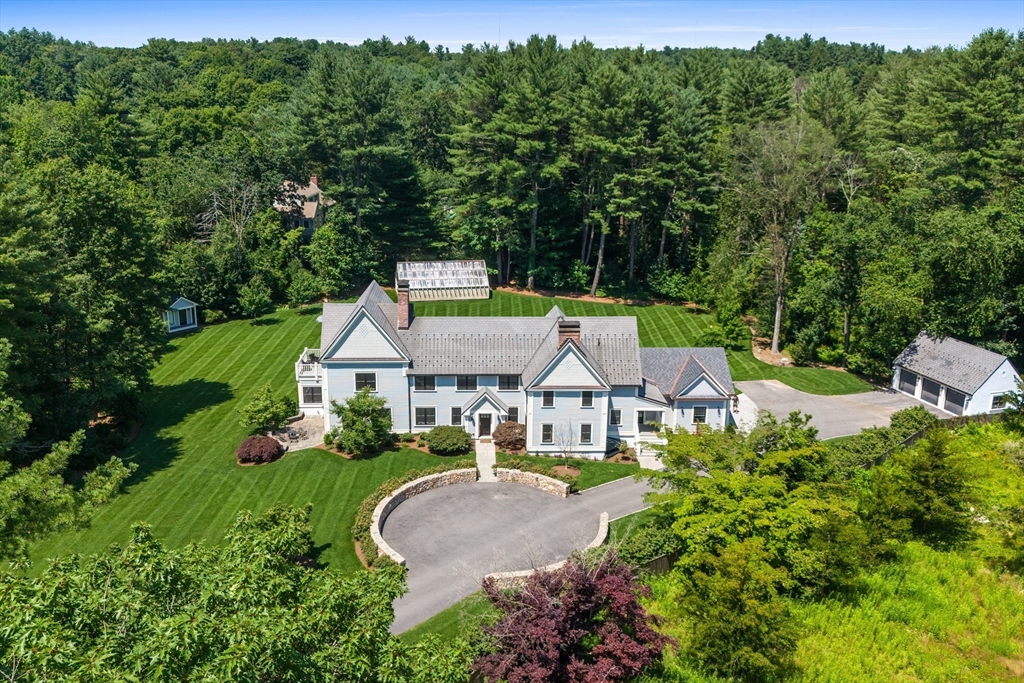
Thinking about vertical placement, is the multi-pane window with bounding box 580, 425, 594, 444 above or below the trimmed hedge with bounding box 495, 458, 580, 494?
above

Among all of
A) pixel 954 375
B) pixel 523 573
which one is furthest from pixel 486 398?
pixel 954 375

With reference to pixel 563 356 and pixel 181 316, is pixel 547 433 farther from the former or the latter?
pixel 181 316

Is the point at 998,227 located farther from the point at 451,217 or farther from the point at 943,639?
the point at 451,217

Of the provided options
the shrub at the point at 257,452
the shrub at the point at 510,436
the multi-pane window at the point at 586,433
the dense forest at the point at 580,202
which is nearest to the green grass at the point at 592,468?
the shrub at the point at 510,436

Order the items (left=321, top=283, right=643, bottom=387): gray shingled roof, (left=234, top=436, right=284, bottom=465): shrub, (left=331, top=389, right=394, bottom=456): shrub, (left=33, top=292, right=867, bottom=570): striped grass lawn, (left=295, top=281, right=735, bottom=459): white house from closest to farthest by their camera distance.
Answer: (left=33, top=292, right=867, bottom=570): striped grass lawn → (left=234, top=436, right=284, bottom=465): shrub → (left=331, top=389, right=394, bottom=456): shrub → (left=295, top=281, right=735, bottom=459): white house → (left=321, top=283, right=643, bottom=387): gray shingled roof

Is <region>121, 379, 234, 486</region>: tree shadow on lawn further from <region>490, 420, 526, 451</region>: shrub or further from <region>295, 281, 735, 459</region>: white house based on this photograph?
<region>490, 420, 526, 451</region>: shrub

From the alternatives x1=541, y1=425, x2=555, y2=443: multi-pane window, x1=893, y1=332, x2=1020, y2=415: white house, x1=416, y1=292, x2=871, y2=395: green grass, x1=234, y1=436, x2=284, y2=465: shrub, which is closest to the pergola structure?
x1=416, y1=292, x2=871, y2=395: green grass

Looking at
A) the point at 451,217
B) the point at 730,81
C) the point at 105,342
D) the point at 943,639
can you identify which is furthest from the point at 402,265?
the point at 943,639
